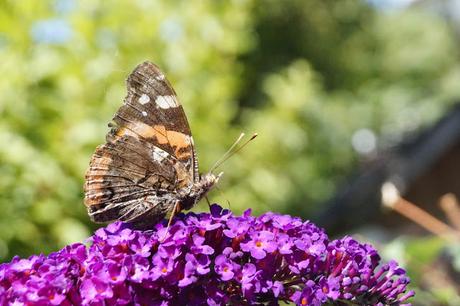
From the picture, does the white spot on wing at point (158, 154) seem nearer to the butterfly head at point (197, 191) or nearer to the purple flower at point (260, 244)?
the butterfly head at point (197, 191)

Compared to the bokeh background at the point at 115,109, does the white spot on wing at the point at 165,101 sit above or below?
below

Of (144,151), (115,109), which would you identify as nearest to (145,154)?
(144,151)

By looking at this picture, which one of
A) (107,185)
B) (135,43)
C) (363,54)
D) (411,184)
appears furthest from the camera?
(363,54)

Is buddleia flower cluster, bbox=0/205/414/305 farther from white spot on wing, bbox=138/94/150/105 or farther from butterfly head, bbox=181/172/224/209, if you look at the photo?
white spot on wing, bbox=138/94/150/105

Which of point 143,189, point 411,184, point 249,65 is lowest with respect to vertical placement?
point 143,189

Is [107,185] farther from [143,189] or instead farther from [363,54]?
[363,54]

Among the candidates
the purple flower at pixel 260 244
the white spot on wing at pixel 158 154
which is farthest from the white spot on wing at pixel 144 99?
the purple flower at pixel 260 244

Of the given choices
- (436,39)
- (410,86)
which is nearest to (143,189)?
(410,86)
